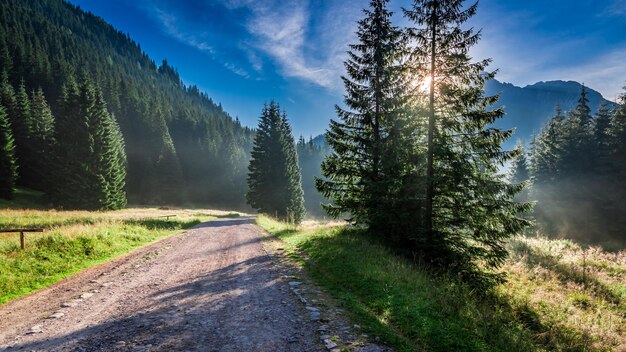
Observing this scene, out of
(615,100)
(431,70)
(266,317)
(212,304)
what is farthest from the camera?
(615,100)

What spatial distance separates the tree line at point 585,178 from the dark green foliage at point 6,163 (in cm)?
7337

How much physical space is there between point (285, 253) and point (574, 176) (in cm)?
4622

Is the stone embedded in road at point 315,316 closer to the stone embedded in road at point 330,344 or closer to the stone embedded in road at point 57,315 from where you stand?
the stone embedded in road at point 330,344

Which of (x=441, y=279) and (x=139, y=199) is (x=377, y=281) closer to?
(x=441, y=279)

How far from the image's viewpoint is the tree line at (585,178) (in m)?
34.9

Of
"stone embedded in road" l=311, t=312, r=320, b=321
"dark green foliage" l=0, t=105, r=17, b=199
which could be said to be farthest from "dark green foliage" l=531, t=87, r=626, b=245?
"dark green foliage" l=0, t=105, r=17, b=199

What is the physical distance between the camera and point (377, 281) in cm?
814

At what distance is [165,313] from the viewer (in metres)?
6.07

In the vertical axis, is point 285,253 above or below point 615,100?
below

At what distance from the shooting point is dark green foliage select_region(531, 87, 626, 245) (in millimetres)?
35000

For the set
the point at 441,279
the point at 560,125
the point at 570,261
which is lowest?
the point at 570,261

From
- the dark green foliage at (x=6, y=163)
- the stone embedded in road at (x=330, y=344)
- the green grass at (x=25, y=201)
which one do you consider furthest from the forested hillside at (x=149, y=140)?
the stone embedded in road at (x=330, y=344)

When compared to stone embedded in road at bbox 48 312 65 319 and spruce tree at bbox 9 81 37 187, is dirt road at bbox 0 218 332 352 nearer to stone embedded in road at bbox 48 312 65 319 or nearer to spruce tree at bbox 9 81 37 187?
stone embedded in road at bbox 48 312 65 319

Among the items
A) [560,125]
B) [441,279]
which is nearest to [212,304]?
[441,279]
